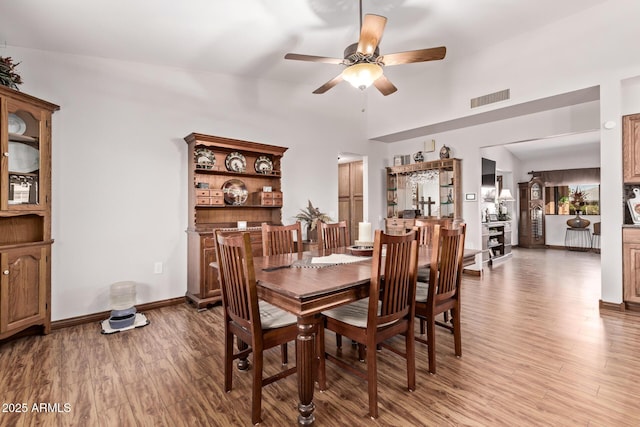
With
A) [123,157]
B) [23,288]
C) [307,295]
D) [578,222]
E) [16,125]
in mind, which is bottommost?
[23,288]

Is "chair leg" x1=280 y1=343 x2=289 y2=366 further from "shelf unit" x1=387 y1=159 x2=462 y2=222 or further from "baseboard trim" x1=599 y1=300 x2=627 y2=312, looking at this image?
"shelf unit" x1=387 y1=159 x2=462 y2=222

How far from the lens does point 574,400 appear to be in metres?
1.91

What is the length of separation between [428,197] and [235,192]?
141 inches

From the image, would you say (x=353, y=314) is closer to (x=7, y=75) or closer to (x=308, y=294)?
(x=308, y=294)

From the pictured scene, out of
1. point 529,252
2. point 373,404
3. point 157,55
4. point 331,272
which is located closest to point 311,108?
point 157,55

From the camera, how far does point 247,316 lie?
5.97 feet

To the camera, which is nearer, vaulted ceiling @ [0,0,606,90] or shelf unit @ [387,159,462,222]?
vaulted ceiling @ [0,0,606,90]

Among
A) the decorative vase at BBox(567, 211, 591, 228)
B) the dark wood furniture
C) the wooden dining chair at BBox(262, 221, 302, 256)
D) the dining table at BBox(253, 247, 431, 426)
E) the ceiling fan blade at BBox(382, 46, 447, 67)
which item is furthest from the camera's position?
the dark wood furniture

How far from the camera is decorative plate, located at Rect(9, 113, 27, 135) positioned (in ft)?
9.05

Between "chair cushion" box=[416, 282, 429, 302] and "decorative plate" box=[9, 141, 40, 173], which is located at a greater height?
"decorative plate" box=[9, 141, 40, 173]

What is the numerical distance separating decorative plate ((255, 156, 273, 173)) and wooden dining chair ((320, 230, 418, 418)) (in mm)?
2944

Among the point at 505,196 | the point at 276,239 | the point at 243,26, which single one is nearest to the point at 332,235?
the point at 276,239

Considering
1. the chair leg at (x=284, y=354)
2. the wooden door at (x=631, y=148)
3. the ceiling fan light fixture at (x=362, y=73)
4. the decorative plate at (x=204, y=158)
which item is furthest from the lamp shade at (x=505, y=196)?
the chair leg at (x=284, y=354)

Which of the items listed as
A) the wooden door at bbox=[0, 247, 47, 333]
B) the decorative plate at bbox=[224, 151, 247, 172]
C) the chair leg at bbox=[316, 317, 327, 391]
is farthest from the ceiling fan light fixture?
the wooden door at bbox=[0, 247, 47, 333]
